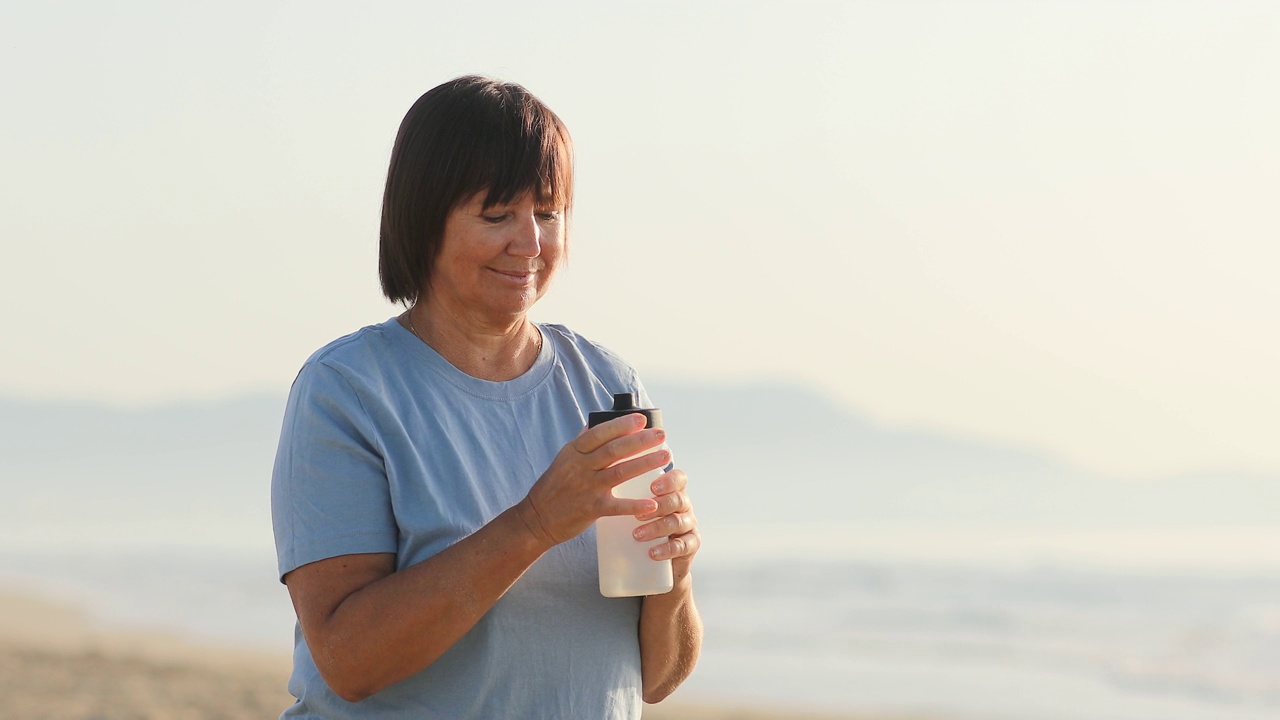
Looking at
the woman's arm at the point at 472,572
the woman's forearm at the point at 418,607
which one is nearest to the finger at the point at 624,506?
the woman's arm at the point at 472,572

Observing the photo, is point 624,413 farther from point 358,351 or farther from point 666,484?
point 358,351

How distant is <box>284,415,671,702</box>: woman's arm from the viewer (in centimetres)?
194

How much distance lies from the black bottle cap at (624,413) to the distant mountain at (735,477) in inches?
832

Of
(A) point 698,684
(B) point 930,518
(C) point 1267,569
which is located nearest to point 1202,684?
(A) point 698,684

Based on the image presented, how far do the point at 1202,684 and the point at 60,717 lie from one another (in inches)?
346

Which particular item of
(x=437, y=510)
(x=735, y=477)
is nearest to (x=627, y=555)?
(x=437, y=510)

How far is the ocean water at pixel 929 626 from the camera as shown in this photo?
10656 millimetres

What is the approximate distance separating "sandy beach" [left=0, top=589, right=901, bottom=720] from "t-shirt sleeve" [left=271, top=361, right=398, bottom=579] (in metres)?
6.24

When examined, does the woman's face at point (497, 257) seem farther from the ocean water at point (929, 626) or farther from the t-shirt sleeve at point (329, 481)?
the ocean water at point (929, 626)

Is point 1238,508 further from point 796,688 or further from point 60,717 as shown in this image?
point 60,717

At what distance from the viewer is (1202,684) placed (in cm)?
1179

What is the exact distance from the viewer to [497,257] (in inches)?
85.4

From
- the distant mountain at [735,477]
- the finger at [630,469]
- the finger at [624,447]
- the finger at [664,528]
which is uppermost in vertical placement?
the finger at [624,447]

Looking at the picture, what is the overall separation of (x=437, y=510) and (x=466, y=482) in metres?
0.07
